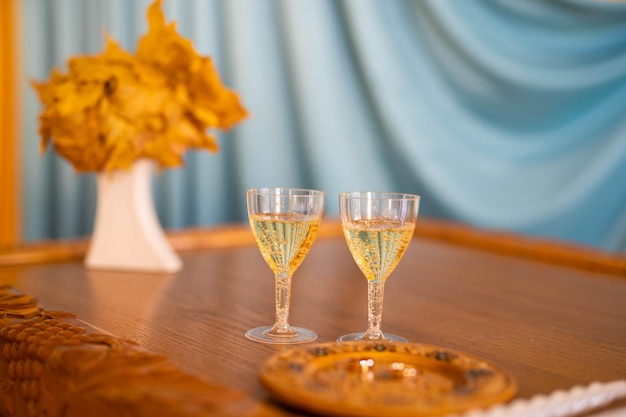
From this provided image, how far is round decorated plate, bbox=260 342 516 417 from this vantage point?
60cm

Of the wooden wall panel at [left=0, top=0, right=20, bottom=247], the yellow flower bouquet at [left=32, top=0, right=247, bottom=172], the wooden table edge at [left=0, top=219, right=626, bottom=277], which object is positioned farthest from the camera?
the wooden wall panel at [left=0, top=0, right=20, bottom=247]

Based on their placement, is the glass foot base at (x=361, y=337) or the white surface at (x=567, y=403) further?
the glass foot base at (x=361, y=337)

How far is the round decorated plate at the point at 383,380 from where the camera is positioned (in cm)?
60

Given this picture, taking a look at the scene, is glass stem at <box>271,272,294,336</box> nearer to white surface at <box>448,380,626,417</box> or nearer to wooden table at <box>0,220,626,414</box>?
wooden table at <box>0,220,626,414</box>

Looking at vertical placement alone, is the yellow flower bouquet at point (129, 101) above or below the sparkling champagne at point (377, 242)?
above

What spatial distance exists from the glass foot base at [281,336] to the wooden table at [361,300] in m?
0.02

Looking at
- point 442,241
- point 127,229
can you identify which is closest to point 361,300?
point 127,229

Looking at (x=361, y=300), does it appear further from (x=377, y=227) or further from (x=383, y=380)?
(x=383, y=380)

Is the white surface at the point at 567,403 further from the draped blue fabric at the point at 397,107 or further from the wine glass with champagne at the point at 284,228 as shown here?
the draped blue fabric at the point at 397,107

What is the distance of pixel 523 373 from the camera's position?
751mm

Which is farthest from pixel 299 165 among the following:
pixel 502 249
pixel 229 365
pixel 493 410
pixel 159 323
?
pixel 493 410

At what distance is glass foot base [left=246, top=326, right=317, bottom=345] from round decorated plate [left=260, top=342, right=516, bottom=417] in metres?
0.12

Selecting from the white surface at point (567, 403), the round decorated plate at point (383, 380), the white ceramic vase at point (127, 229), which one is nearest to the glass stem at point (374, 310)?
the round decorated plate at point (383, 380)

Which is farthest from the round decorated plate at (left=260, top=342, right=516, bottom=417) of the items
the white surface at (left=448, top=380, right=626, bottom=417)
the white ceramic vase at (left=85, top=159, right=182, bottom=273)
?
the white ceramic vase at (left=85, top=159, right=182, bottom=273)
